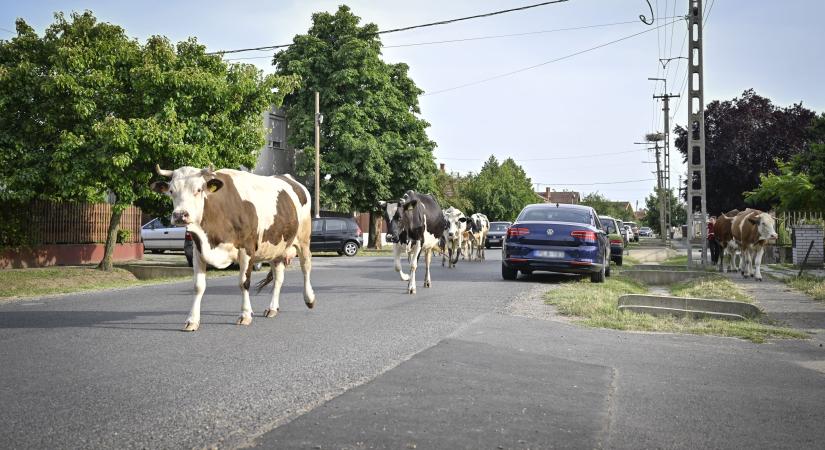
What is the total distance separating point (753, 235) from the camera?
66.8 ft

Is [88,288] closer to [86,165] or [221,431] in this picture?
[86,165]

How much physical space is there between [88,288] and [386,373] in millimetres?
12555

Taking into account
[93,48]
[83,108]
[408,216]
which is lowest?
[408,216]

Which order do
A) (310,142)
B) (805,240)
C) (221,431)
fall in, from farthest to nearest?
(310,142) → (805,240) → (221,431)

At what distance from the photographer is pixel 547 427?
4680mm

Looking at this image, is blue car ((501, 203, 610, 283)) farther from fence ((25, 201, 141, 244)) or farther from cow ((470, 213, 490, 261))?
fence ((25, 201, 141, 244))

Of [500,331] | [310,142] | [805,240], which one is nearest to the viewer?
[500,331]

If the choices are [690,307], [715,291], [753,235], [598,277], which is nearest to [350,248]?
[598,277]

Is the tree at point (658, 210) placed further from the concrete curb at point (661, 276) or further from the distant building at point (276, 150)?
the concrete curb at point (661, 276)

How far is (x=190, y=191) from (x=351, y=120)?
114ft

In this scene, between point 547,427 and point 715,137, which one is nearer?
A: point 547,427

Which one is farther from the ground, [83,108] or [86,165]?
[83,108]

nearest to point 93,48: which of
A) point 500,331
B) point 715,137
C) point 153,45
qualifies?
point 153,45

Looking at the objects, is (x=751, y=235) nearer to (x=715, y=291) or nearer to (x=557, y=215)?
(x=715, y=291)
